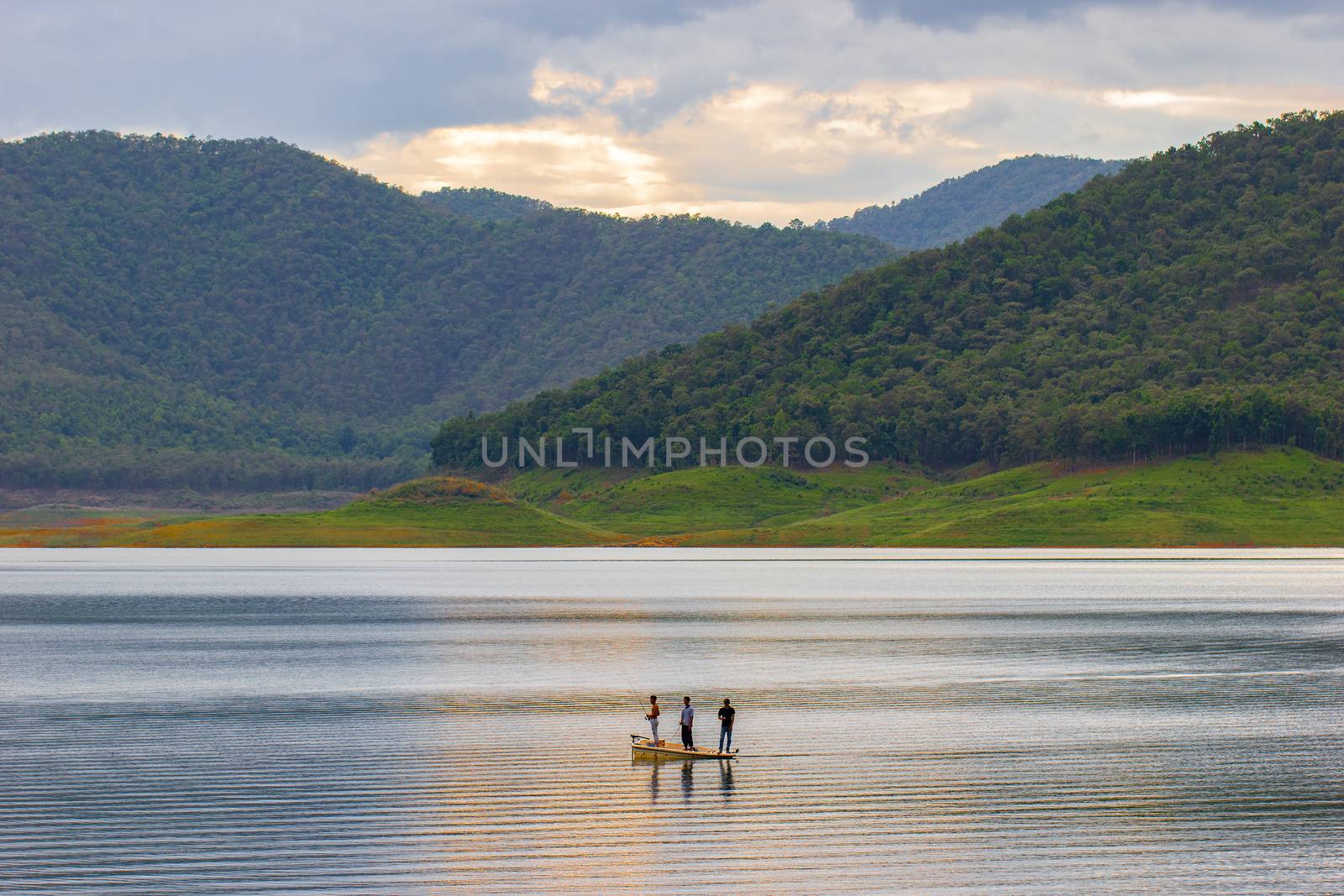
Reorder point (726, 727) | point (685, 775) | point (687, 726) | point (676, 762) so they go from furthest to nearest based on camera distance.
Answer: point (687, 726) < point (676, 762) < point (726, 727) < point (685, 775)

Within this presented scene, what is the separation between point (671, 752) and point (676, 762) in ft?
1.39

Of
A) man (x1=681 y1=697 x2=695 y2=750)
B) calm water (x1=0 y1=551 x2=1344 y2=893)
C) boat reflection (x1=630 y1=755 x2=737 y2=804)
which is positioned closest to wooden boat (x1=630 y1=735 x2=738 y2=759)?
boat reflection (x1=630 y1=755 x2=737 y2=804)

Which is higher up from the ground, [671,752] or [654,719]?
[654,719]

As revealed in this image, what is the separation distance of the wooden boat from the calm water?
448 mm

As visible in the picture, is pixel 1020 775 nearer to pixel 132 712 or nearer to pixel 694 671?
pixel 694 671

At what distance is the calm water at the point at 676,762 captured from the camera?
40.1 meters

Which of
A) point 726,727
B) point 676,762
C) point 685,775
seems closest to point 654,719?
point 676,762

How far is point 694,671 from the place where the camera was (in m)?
81.0

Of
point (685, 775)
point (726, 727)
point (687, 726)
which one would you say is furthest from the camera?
point (687, 726)

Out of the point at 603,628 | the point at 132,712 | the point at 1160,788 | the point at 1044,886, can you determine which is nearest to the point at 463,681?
the point at 132,712

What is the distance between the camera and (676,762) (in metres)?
54.9

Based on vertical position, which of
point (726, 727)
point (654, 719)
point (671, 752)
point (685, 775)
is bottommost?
point (685, 775)

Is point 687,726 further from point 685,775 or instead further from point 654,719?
point 685,775

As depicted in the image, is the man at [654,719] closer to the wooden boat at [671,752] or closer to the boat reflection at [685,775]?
the wooden boat at [671,752]
